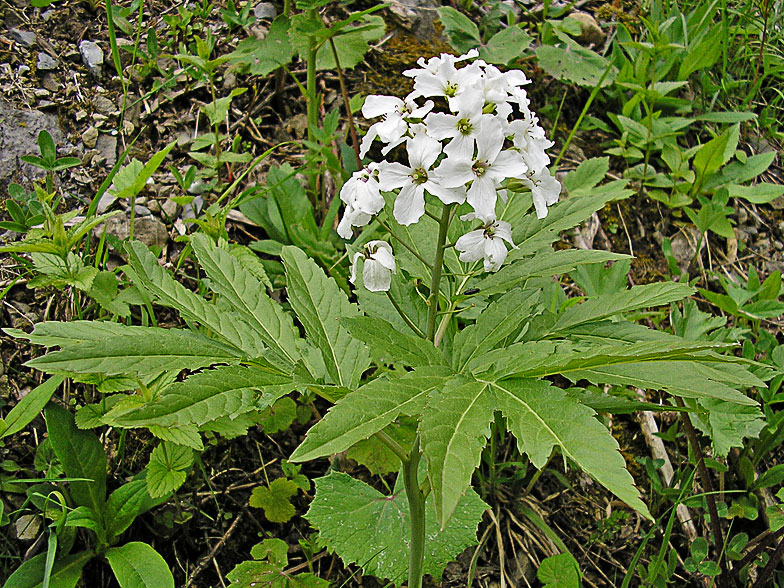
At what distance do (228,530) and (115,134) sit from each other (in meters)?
2.03

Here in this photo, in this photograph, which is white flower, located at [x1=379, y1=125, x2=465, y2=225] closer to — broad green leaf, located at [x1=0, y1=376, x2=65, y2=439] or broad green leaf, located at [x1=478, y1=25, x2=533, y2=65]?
broad green leaf, located at [x1=0, y1=376, x2=65, y2=439]

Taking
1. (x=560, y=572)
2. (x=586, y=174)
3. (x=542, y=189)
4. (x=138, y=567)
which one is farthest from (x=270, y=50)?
(x=560, y=572)

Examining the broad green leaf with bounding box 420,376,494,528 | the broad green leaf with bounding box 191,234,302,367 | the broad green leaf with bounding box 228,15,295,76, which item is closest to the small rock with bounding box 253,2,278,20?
the broad green leaf with bounding box 228,15,295,76

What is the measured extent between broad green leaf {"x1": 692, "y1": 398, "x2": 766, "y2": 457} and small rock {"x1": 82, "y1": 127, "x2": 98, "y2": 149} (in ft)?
9.57

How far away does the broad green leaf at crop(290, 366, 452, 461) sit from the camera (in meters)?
1.19

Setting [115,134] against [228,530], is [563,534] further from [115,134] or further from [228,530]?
[115,134]

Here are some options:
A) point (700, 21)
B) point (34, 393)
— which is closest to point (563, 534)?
point (34, 393)

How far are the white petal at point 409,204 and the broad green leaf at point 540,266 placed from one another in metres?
0.31

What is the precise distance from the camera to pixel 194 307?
5.81 feet

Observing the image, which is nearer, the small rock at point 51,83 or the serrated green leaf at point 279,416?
the serrated green leaf at point 279,416

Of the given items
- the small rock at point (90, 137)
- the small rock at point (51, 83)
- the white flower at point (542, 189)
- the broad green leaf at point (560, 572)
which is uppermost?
the white flower at point (542, 189)

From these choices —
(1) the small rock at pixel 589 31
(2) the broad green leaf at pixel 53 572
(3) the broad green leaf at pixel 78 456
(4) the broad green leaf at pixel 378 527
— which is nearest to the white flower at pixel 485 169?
(4) the broad green leaf at pixel 378 527

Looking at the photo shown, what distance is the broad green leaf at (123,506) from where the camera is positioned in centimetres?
213

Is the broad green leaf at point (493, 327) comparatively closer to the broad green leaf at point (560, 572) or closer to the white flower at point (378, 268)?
the white flower at point (378, 268)
